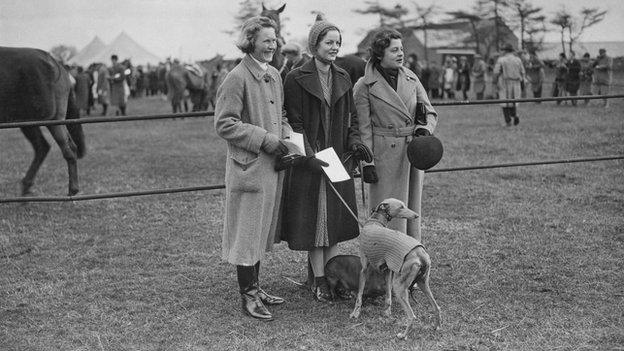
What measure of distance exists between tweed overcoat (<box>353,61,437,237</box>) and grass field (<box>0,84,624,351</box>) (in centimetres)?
78

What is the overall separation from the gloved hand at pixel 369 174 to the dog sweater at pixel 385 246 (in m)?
0.43

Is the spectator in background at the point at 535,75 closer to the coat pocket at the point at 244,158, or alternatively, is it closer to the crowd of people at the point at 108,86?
the crowd of people at the point at 108,86

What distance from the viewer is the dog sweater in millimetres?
3926

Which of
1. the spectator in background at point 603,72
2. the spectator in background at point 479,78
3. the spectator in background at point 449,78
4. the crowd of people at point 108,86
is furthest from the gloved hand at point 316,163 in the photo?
the spectator in background at point 449,78

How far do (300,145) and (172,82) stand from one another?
15.5 metres

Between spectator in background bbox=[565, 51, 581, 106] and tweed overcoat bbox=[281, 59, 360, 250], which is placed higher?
spectator in background bbox=[565, 51, 581, 106]

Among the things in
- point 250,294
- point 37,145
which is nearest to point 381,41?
point 250,294

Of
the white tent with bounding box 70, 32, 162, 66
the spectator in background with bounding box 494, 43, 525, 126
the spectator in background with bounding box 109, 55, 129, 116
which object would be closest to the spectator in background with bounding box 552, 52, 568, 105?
the spectator in background with bounding box 494, 43, 525, 126

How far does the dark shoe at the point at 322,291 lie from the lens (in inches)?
179

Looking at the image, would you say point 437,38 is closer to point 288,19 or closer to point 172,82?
point 288,19

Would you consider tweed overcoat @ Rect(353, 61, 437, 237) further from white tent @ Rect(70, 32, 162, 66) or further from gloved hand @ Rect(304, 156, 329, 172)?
white tent @ Rect(70, 32, 162, 66)

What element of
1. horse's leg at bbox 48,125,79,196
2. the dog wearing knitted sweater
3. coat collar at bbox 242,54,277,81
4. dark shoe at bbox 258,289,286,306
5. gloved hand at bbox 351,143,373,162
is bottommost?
dark shoe at bbox 258,289,286,306

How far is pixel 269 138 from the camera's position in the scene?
405cm

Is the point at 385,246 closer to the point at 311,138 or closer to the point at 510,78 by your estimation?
the point at 311,138
